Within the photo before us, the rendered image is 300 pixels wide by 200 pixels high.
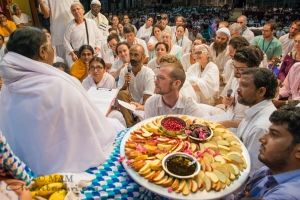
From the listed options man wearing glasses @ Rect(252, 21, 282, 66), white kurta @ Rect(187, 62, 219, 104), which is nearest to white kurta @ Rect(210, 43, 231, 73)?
man wearing glasses @ Rect(252, 21, 282, 66)

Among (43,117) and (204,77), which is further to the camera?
(204,77)

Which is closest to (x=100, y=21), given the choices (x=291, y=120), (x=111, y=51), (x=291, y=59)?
(x=111, y=51)

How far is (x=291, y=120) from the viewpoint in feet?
4.61

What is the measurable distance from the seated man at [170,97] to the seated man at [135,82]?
0.87m

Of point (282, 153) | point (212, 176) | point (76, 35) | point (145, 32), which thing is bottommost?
point (212, 176)

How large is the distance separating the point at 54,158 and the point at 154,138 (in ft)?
2.69

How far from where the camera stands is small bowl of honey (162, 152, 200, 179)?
158 cm

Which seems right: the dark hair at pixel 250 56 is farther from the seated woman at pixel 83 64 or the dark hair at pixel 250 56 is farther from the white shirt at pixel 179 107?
the seated woman at pixel 83 64

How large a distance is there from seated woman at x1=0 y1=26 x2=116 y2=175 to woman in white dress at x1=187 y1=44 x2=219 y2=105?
2438 mm

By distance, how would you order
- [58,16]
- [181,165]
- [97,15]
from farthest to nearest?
[97,15]
[58,16]
[181,165]

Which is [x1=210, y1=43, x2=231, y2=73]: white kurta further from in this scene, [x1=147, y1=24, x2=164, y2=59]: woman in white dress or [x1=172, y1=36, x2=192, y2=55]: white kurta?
[x1=147, y1=24, x2=164, y2=59]: woman in white dress

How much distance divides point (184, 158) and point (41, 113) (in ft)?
3.58

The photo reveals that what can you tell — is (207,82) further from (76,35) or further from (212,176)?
(76,35)

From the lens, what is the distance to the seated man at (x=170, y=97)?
255 cm
